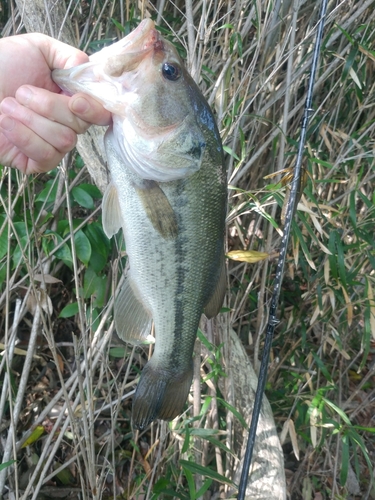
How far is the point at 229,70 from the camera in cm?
171

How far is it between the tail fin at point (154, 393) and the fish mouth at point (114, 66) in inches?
30.3

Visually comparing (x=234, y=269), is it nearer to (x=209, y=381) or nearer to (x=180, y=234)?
(x=209, y=381)

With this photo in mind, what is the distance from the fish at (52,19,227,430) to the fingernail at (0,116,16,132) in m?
0.14

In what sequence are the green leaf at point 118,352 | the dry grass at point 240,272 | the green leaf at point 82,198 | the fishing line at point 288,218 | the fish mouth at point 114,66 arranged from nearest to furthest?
the fish mouth at point 114,66, the fishing line at point 288,218, the dry grass at point 240,272, the green leaf at point 82,198, the green leaf at point 118,352

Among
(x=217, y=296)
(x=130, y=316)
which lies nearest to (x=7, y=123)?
(x=130, y=316)

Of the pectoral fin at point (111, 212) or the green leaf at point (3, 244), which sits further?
the green leaf at point (3, 244)

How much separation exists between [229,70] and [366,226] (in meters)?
1.06

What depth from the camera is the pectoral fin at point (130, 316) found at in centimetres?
133

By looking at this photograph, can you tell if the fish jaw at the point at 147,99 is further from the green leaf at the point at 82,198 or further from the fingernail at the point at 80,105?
the green leaf at the point at 82,198

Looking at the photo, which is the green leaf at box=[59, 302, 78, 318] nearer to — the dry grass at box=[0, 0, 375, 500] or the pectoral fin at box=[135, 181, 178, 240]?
the dry grass at box=[0, 0, 375, 500]

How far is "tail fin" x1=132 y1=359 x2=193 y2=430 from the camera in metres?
1.36

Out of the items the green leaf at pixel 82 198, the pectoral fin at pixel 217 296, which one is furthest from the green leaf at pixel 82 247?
the pectoral fin at pixel 217 296

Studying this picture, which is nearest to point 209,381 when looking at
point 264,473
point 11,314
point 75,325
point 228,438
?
point 228,438

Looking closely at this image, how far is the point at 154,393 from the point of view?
137 centimetres
